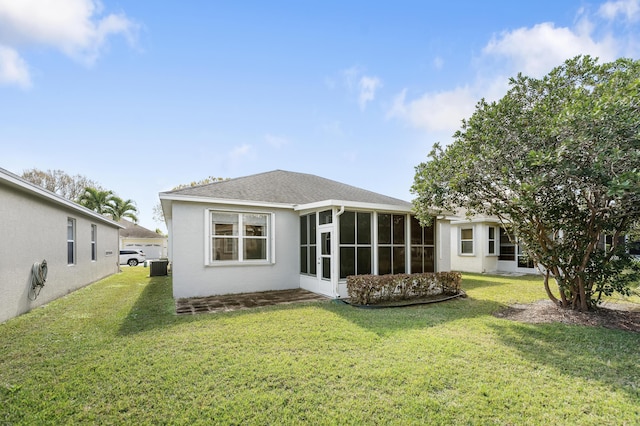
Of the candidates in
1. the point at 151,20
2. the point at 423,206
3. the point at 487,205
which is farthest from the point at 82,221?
the point at 487,205

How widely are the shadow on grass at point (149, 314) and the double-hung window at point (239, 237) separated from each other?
1.75 meters

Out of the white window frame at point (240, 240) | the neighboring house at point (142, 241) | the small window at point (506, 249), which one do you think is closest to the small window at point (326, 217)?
the white window frame at point (240, 240)

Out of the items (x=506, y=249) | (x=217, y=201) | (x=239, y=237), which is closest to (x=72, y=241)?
(x=217, y=201)

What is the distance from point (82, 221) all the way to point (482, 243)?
57.0 ft

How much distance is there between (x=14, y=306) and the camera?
6.61 metres

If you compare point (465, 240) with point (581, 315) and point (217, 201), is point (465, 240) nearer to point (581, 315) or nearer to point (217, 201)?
point (581, 315)

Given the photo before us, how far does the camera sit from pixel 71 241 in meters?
10.4

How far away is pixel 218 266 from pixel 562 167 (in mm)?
8392

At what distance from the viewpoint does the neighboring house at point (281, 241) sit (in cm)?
869

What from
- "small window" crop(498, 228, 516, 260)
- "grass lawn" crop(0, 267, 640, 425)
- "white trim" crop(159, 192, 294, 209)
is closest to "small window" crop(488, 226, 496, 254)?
"small window" crop(498, 228, 516, 260)

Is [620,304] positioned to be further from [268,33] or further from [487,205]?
[268,33]

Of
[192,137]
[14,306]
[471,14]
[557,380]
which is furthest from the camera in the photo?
[192,137]

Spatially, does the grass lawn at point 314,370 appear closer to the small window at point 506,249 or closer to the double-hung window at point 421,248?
the double-hung window at point 421,248

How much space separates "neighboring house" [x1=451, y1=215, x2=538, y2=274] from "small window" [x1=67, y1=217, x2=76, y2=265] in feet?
51.2
